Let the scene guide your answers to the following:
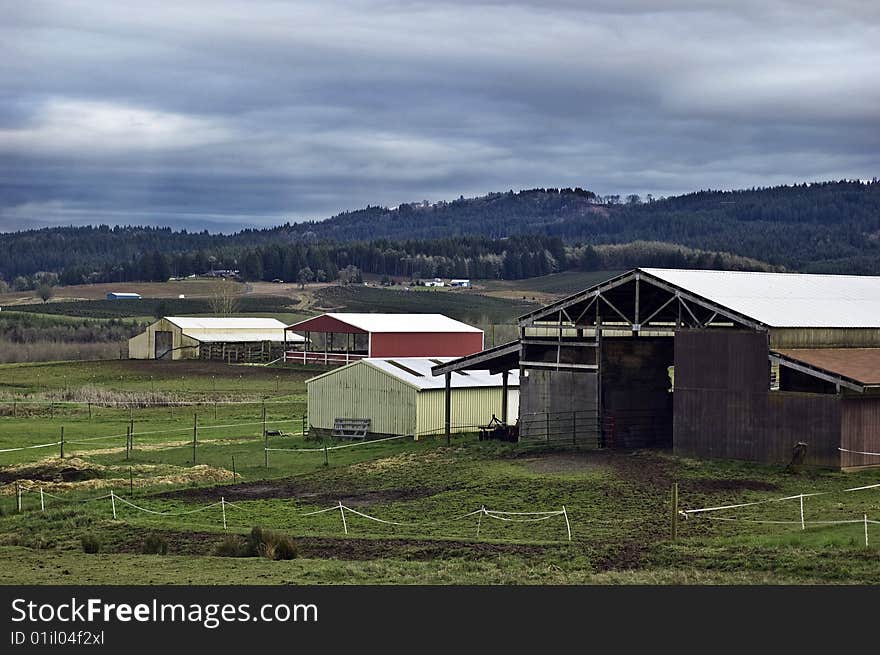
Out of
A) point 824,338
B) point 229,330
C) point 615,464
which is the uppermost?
point 229,330

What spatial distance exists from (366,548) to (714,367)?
18.1 m

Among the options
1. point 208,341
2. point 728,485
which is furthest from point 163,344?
point 728,485

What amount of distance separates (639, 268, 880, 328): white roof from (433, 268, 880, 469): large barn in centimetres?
9

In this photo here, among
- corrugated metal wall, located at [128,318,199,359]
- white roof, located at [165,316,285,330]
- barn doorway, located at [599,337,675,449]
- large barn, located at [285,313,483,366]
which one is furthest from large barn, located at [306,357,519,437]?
white roof, located at [165,316,285,330]

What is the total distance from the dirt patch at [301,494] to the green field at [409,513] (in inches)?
3.4

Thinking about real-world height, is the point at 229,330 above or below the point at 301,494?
above

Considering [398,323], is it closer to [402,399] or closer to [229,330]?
[229,330]

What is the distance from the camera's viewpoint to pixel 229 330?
4254 inches

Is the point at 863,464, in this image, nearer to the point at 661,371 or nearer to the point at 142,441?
the point at 661,371

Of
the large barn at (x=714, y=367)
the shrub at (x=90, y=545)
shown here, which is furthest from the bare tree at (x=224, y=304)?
the shrub at (x=90, y=545)

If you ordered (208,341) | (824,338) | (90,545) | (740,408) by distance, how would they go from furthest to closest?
(208,341) < (824,338) < (740,408) < (90,545)

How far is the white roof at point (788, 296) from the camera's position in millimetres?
42188

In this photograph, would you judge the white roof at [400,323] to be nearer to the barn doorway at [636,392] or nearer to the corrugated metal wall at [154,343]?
the corrugated metal wall at [154,343]
